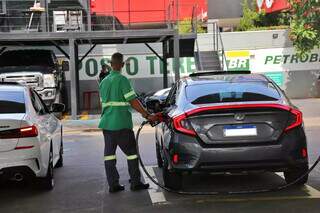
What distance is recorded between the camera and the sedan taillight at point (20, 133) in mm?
7262

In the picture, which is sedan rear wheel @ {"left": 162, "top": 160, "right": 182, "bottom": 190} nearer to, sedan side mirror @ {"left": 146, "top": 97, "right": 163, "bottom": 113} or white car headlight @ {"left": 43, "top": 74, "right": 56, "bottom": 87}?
sedan side mirror @ {"left": 146, "top": 97, "right": 163, "bottom": 113}

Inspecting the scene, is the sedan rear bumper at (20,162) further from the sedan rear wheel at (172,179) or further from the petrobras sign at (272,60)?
the petrobras sign at (272,60)

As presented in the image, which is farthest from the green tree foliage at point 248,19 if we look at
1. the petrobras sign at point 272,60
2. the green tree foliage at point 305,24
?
the green tree foliage at point 305,24

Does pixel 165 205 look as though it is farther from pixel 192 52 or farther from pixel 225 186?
pixel 192 52

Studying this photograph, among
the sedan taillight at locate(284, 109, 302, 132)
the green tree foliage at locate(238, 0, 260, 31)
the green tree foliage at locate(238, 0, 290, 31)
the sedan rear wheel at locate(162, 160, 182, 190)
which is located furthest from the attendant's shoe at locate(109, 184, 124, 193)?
the green tree foliage at locate(238, 0, 260, 31)

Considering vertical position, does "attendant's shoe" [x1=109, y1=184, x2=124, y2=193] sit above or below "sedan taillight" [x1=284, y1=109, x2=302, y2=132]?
below

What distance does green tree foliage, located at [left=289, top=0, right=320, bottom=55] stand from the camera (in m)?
23.5

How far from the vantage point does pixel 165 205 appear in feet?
23.1

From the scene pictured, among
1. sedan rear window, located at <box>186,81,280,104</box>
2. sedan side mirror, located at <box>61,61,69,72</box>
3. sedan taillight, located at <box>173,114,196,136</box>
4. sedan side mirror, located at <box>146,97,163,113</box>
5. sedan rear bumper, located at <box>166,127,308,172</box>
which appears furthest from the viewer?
sedan side mirror, located at <box>61,61,69,72</box>

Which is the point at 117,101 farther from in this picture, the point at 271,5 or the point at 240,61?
the point at 271,5

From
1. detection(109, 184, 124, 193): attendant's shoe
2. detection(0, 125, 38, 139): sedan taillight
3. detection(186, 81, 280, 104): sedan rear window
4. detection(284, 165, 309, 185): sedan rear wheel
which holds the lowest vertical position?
detection(109, 184, 124, 193): attendant's shoe

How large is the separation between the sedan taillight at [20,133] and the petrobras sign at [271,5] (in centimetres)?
2223

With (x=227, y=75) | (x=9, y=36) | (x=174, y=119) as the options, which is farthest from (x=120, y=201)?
(x=9, y=36)

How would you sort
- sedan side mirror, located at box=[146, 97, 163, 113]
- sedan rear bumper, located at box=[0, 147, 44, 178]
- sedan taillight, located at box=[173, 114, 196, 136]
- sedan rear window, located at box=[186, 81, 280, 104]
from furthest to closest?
1. sedan side mirror, located at box=[146, 97, 163, 113]
2. sedan rear window, located at box=[186, 81, 280, 104]
3. sedan rear bumper, located at box=[0, 147, 44, 178]
4. sedan taillight, located at box=[173, 114, 196, 136]
